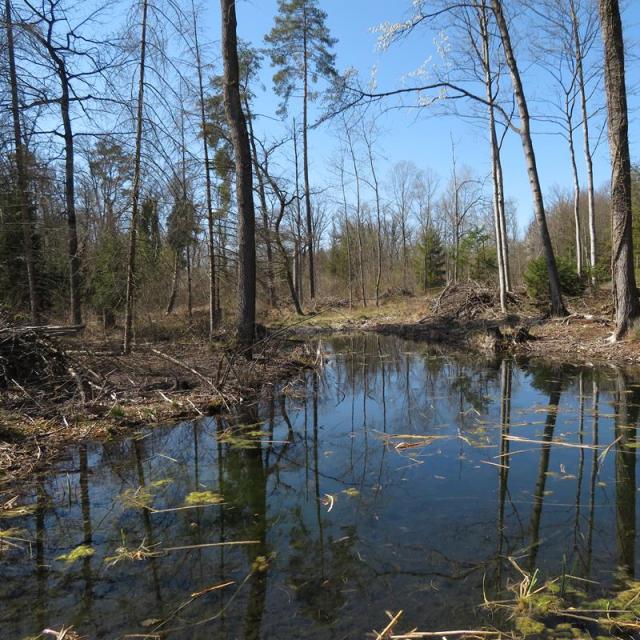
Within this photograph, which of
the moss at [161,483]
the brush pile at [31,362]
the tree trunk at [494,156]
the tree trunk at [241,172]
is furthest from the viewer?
the tree trunk at [494,156]

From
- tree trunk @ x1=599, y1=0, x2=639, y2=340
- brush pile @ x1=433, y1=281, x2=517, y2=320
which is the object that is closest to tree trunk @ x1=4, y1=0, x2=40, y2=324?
tree trunk @ x1=599, y1=0, x2=639, y2=340

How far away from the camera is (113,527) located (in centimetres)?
352

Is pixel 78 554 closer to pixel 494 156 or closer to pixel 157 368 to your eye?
pixel 157 368

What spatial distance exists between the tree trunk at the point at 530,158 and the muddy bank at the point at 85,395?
912 centimetres

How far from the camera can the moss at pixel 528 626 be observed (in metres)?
2.34

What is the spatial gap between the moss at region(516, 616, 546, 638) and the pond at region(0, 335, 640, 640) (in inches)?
7.4

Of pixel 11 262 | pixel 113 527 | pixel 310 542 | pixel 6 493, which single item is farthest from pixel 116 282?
pixel 310 542

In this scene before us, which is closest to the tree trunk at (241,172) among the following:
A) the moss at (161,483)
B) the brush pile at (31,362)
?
the brush pile at (31,362)

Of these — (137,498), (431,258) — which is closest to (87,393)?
(137,498)

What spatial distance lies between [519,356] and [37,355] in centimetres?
1014

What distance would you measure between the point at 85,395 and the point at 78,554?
3881mm

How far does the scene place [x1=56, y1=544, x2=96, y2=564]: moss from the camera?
3.08m

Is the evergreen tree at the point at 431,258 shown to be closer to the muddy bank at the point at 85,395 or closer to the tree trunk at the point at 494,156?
the tree trunk at the point at 494,156

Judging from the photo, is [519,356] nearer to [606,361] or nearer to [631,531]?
[606,361]
